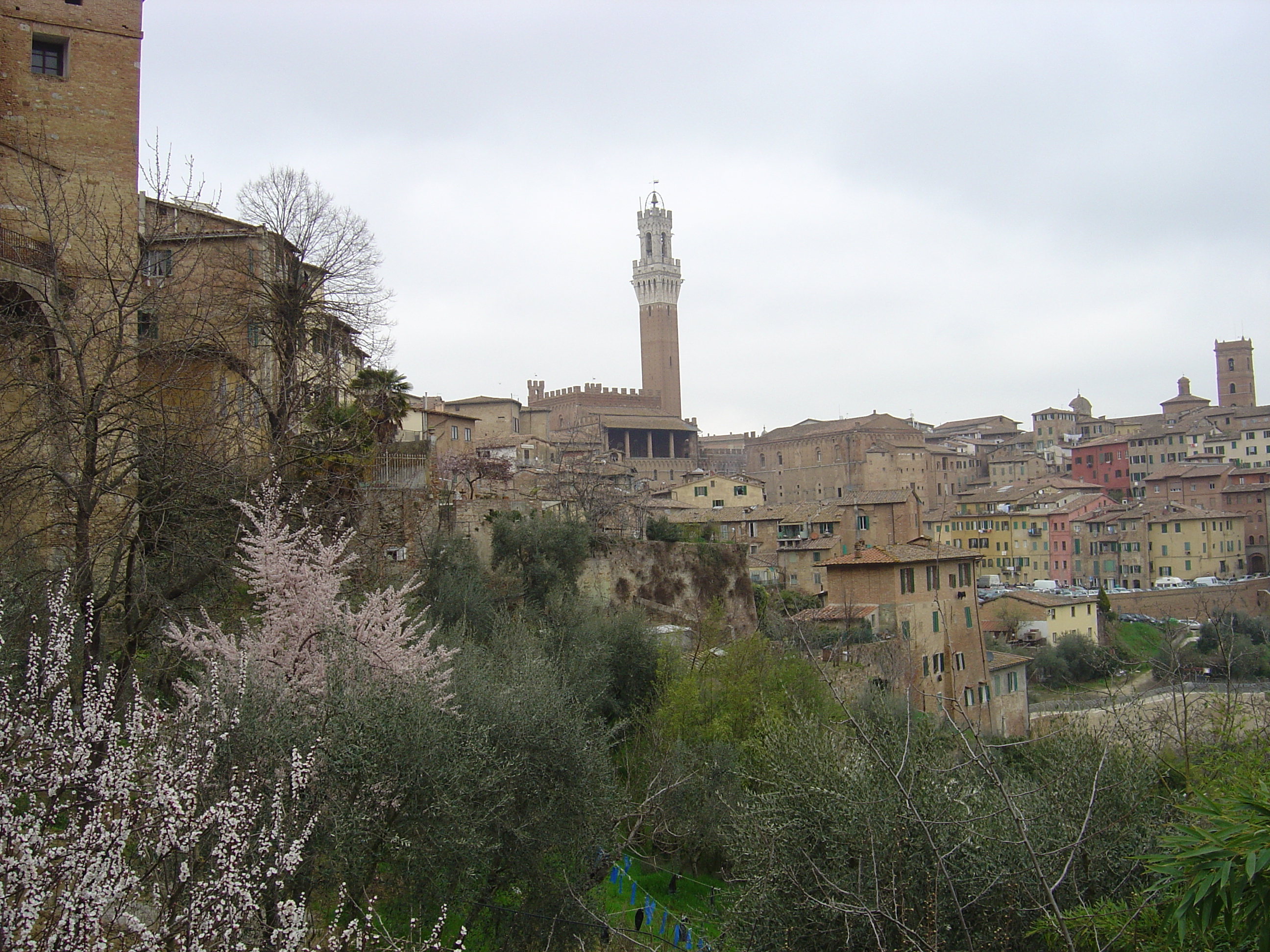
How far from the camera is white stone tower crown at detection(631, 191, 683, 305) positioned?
3829 inches

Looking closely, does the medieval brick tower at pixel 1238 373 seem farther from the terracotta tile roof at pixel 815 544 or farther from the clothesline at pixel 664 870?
the clothesline at pixel 664 870

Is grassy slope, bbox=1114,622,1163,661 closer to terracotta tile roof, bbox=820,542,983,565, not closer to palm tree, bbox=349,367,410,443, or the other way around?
terracotta tile roof, bbox=820,542,983,565

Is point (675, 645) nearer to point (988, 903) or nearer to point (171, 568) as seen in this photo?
point (171, 568)

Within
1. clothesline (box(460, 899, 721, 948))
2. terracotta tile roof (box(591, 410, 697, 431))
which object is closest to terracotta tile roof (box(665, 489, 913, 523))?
clothesline (box(460, 899, 721, 948))

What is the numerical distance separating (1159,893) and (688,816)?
9.07 m

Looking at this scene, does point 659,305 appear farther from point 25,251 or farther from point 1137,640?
point 25,251

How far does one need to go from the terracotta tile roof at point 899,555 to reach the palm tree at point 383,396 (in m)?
13.6

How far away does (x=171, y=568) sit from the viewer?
11266 millimetres

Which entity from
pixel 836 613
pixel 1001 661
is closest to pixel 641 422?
pixel 1001 661

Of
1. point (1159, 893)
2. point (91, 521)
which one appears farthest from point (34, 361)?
point (1159, 893)

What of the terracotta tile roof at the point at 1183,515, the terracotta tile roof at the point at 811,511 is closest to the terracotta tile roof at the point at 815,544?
the terracotta tile roof at the point at 811,511

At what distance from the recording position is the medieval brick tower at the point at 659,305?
9306 centimetres

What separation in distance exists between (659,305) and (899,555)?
70559 mm

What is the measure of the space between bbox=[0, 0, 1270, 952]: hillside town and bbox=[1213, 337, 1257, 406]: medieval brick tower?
288 feet
